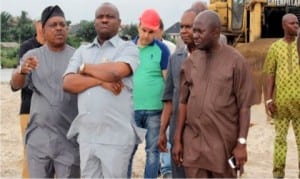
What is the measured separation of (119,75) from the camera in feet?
14.3

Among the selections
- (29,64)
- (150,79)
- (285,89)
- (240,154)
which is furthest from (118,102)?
(285,89)

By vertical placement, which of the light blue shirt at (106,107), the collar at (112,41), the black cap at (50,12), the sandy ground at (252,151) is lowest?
the sandy ground at (252,151)

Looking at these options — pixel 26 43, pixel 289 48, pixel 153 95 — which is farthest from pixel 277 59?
pixel 26 43

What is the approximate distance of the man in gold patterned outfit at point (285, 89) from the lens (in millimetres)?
6637

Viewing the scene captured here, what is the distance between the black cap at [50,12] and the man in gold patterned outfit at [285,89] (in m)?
2.81

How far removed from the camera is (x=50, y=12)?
4.74 meters

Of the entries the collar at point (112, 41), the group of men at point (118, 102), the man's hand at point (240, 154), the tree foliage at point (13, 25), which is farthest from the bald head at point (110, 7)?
the tree foliage at point (13, 25)

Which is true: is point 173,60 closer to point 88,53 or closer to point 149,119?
point 88,53

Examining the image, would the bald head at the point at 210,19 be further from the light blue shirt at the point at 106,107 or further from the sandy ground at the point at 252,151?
the sandy ground at the point at 252,151

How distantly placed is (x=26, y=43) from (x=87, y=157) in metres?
1.87

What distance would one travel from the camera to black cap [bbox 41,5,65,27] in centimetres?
473

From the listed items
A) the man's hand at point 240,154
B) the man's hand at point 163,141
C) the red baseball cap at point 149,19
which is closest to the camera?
the man's hand at point 240,154

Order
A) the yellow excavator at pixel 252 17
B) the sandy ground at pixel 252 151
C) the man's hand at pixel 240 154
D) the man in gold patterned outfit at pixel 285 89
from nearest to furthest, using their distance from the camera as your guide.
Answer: the man's hand at pixel 240 154, the man in gold patterned outfit at pixel 285 89, the sandy ground at pixel 252 151, the yellow excavator at pixel 252 17

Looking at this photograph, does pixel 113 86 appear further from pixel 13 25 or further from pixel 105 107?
pixel 13 25
